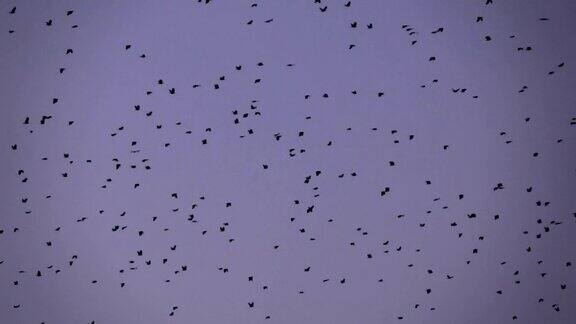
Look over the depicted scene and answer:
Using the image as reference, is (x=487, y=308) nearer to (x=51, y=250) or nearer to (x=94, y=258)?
(x=94, y=258)

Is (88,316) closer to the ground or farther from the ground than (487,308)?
farther from the ground

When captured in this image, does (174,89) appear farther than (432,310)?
No

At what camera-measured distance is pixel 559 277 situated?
8.04m

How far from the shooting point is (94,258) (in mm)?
7660

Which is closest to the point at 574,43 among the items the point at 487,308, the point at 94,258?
the point at 487,308

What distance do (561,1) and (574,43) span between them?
65 cm

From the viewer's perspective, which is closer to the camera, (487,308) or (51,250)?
(51,250)

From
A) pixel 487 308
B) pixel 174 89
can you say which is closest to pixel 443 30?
pixel 174 89

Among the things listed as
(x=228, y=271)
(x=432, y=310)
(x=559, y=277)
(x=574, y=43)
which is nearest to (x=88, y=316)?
(x=228, y=271)

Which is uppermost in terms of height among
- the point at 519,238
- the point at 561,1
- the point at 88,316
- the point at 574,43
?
the point at 561,1

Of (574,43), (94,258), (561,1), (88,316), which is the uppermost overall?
(561,1)

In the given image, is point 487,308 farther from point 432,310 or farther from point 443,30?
point 443,30

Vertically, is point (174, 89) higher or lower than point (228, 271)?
higher

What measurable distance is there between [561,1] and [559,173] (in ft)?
8.52
